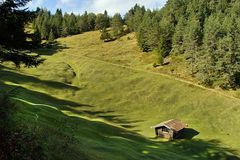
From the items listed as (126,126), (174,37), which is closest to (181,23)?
(174,37)

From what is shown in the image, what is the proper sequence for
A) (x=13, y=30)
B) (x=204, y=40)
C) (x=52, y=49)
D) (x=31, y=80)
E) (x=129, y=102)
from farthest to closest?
(x=52, y=49) → (x=204, y=40) → (x=31, y=80) → (x=129, y=102) → (x=13, y=30)

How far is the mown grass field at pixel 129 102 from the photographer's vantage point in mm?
70062

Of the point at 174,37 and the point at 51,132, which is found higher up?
the point at 174,37

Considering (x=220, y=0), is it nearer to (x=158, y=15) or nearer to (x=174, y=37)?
(x=158, y=15)

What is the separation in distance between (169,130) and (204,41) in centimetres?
5412

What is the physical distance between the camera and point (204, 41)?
12494 centimetres

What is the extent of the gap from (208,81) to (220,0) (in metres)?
75.2

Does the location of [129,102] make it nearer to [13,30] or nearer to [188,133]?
[188,133]

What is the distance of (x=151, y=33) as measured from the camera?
6102 inches

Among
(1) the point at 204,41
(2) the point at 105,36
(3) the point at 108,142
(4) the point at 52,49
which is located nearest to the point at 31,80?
(1) the point at 204,41

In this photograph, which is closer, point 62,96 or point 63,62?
point 62,96

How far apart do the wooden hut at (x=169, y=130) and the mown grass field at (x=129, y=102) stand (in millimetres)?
1748

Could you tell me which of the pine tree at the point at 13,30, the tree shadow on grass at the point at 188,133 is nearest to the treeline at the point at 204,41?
the tree shadow on grass at the point at 188,133

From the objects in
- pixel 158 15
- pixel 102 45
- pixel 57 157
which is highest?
pixel 158 15
